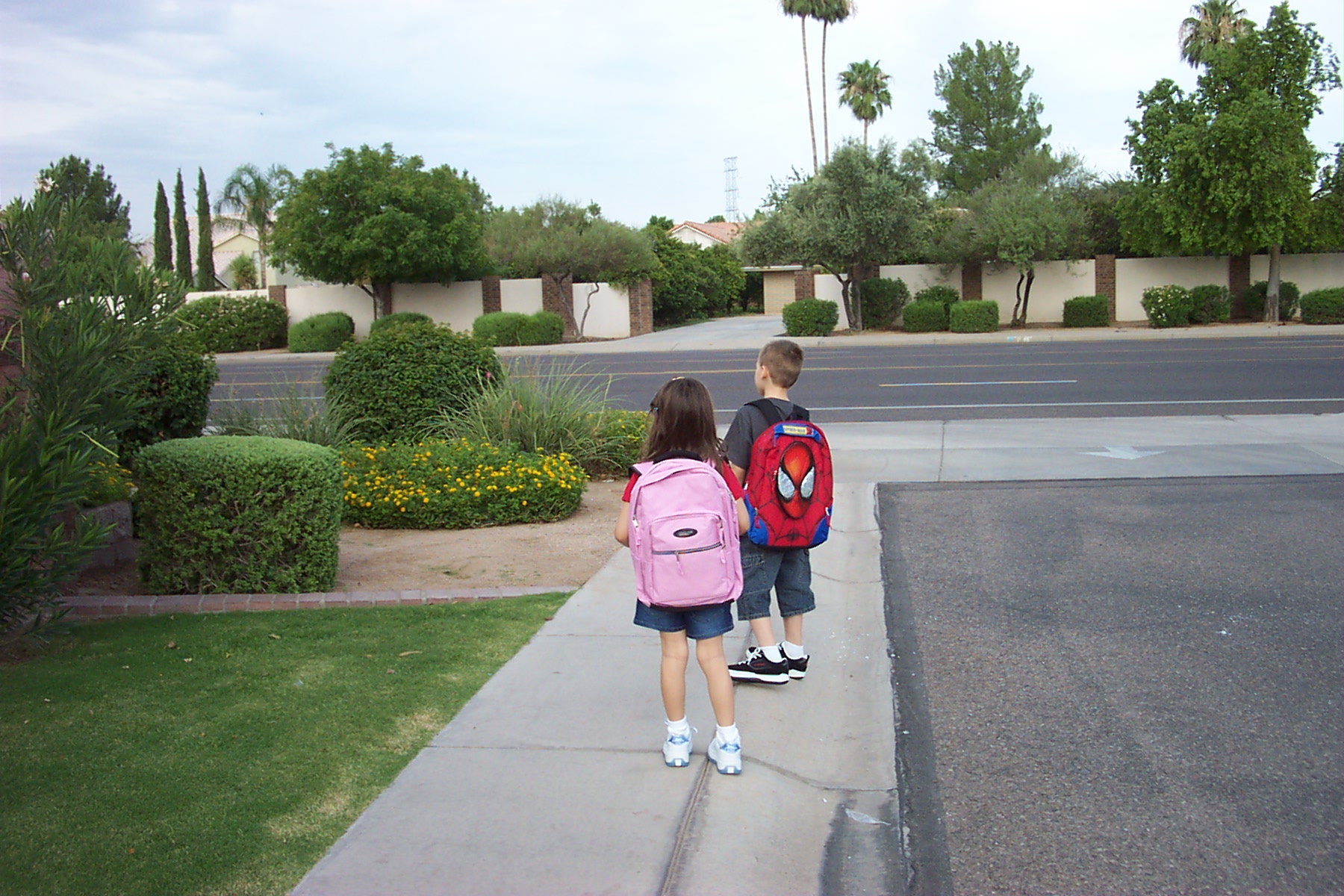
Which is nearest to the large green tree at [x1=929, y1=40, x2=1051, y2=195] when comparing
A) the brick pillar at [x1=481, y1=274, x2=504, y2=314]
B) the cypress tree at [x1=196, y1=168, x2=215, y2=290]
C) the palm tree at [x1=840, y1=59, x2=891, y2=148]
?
the palm tree at [x1=840, y1=59, x2=891, y2=148]

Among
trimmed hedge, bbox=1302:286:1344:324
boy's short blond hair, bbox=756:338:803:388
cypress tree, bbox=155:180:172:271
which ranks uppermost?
cypress tree, bbox=155:180:172:271

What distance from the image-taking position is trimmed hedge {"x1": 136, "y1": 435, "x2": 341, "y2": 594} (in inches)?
237

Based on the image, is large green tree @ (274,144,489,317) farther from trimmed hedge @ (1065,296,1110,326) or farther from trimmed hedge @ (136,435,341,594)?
trimmed hedge @ (136,435,341,594)

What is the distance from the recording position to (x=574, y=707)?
15.3 ft

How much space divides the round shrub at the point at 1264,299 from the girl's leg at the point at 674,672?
107 feet

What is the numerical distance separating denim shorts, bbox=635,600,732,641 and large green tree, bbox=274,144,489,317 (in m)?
30.1

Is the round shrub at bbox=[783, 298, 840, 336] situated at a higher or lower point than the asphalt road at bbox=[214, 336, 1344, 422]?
higher

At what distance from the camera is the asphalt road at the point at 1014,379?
14336 millimetres

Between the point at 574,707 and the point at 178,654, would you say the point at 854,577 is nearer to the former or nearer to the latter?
the point at 574,707

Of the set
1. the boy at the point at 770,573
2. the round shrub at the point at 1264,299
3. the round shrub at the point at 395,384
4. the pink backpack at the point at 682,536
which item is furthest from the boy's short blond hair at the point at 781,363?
the round shrub at the point at 1264,299

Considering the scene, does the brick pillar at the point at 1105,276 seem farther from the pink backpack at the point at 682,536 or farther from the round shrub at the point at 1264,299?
the pink backpack at the point at 682,536

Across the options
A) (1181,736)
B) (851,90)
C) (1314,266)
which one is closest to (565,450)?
(1181,736)

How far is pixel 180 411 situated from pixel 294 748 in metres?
4.53

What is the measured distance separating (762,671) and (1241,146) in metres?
29.1
